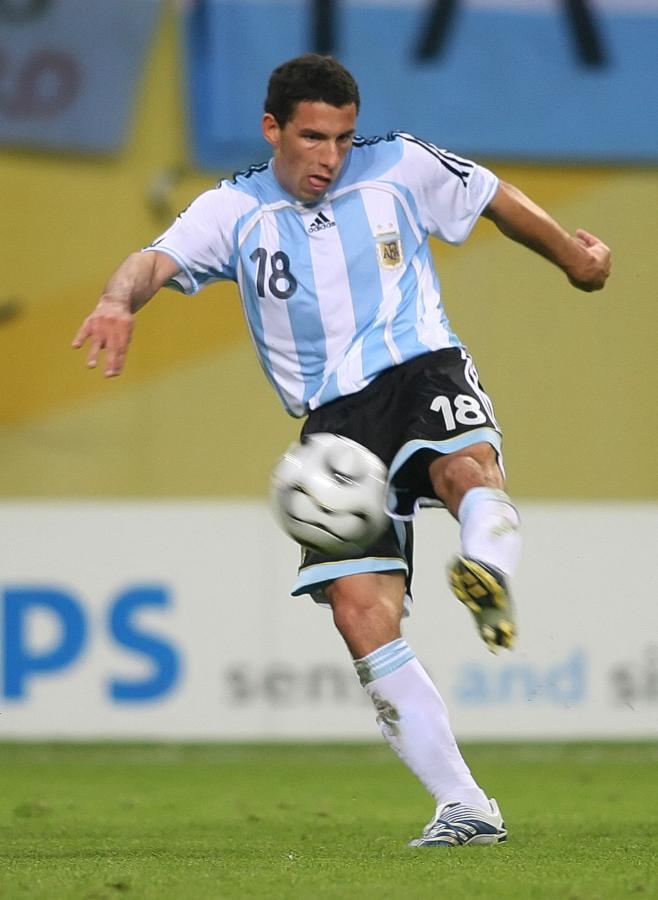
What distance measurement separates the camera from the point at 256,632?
961 cm

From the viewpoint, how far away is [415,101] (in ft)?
38.1

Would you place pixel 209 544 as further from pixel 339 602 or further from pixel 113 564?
pixel 339 602

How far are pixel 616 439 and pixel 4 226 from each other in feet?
13.4

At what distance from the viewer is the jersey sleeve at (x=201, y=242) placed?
4.97 meters

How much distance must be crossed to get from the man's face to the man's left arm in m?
0.49

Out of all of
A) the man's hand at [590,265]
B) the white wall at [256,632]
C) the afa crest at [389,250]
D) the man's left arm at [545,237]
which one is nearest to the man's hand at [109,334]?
the afa crest at [389,250]

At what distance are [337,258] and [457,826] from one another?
5.04ft

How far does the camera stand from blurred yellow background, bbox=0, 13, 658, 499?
1141 cm

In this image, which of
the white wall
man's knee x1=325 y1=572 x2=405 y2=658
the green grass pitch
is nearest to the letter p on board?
the white wall

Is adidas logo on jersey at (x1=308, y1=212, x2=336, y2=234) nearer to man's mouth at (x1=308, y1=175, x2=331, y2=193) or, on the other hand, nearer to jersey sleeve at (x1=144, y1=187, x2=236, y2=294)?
man's mouth at (x1=308, y1=175, x2=331, y2=193)

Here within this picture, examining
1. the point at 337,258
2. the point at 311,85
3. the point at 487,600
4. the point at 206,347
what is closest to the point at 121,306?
the point at 337,258

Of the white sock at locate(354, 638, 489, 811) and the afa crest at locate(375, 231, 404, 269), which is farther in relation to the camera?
the afa crest at locate(375, 231, 404, 269)

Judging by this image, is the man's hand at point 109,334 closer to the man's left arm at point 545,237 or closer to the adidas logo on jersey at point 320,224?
the adidas logo on jersey at point 320,224

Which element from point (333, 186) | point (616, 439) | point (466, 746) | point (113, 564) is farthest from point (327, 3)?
point (333, 186)
